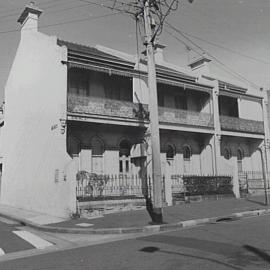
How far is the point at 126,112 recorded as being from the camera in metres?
18.3

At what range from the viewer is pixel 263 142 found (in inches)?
1000

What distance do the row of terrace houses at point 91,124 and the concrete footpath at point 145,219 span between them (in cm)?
134

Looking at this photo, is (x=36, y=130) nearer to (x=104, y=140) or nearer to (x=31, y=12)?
(x=104, y=140)

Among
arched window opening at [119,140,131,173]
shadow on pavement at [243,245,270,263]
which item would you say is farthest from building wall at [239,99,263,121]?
shadow on pavement at [243,245,270,263]

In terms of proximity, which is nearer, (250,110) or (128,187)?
(128,187)

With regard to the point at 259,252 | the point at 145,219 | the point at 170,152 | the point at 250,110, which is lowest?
the point at 259,252

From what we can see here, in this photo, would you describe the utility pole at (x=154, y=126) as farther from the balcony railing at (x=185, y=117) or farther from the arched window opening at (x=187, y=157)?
the arched window opening at (x=187, y=157)

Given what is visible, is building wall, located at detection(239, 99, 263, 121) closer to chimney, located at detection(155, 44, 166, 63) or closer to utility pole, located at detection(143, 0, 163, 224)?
chimney, located at detection(155, 44, 166, 63)

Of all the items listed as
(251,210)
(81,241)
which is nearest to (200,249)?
(81,241)

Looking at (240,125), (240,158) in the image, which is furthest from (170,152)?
(240,158)

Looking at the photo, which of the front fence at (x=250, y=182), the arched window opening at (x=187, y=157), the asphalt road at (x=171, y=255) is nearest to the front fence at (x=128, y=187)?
the arched window opening at (x=187, y=157)

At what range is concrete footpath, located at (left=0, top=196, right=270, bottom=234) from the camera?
434 inches

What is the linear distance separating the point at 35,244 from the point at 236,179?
13.7m

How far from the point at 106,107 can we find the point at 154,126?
21.0ft
